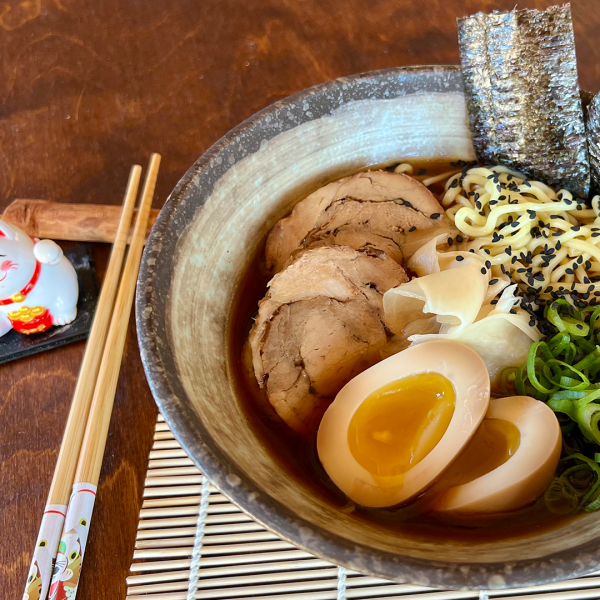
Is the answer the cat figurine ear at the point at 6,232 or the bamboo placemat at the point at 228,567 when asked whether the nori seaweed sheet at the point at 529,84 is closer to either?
the bamboo placemat at the point at 228,567

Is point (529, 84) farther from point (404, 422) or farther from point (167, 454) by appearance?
point (167, 454)

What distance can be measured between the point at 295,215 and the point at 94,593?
3.72 ft

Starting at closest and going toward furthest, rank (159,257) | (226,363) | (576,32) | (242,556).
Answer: (159,257), (242,556), (226,363), (576,32)

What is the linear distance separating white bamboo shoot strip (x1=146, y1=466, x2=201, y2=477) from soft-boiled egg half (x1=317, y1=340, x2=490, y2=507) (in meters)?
0.38

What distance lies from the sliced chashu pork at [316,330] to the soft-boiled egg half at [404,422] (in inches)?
5.9

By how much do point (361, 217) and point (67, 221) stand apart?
99 cm

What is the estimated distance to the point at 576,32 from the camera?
6.88ft

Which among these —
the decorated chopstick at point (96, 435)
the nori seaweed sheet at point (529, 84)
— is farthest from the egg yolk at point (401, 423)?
the nori seaweed sheet at point (529, 84)

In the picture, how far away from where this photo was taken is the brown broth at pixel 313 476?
116cm

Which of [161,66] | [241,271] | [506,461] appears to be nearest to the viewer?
[506,461]

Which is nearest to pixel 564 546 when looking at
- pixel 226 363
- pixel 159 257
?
pixel 226 363

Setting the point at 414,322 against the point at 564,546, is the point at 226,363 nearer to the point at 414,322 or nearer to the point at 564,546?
the point at 414,322

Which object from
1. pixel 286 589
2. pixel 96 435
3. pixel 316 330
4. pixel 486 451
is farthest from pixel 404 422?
pixel 96 435

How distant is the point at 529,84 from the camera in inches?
60.2
